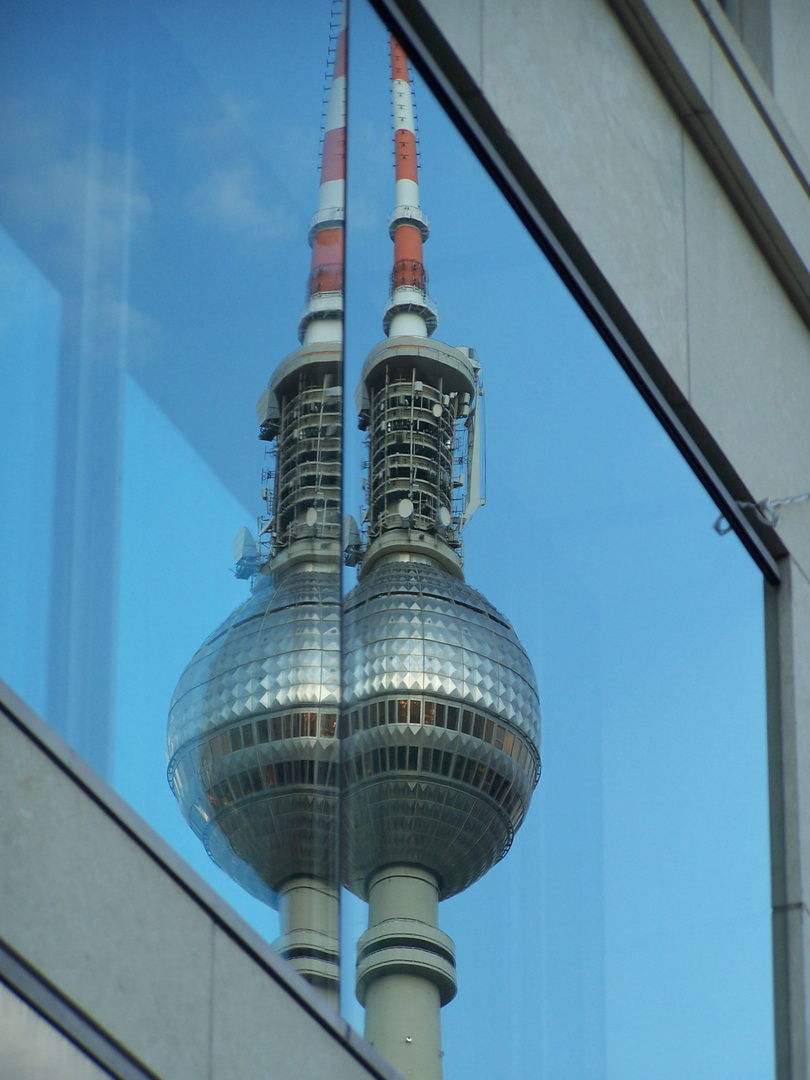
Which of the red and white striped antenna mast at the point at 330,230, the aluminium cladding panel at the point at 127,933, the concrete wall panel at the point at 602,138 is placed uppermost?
the concrete wall panel at the point at 602,138

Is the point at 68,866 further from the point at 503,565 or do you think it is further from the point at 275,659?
the point at 503,565

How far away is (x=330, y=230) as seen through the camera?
27.1ft

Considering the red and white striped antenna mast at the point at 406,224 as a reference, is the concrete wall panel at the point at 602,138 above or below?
above

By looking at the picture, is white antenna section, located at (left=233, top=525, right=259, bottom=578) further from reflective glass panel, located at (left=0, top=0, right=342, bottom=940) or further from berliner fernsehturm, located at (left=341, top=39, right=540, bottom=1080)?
berliner fernsehturm, located at (left=341, top=39, right=540, bottom=1080)

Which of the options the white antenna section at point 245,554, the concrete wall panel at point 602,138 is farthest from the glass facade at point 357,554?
the concrete wall panel at point 602,138

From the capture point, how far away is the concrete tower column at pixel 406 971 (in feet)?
24.5

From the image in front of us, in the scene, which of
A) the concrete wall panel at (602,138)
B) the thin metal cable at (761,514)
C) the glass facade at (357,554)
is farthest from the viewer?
the thin metal cable at (761,514)

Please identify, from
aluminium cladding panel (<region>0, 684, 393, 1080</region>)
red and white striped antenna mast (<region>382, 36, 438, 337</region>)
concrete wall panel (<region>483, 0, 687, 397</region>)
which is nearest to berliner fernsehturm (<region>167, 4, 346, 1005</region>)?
aluminium cladding panel (<region>0, 684, 393, 1080</region>)

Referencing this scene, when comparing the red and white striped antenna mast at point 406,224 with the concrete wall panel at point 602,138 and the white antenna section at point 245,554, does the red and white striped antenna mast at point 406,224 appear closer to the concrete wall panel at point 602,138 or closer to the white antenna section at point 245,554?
the concrete wall panel at point 602,138

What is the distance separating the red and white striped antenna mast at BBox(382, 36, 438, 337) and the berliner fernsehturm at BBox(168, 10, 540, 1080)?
0.01 meters

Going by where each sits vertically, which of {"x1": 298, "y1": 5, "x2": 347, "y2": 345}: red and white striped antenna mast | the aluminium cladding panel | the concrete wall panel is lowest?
the aluminium cladding panel

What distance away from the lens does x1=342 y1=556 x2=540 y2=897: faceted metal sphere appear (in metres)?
7.93

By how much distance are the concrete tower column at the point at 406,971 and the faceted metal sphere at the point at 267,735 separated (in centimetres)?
40

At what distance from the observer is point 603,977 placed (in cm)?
951
